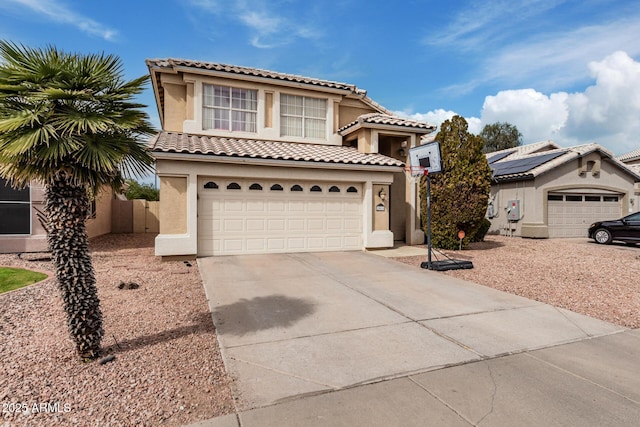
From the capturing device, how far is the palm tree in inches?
137

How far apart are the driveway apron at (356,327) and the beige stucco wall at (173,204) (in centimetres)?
246

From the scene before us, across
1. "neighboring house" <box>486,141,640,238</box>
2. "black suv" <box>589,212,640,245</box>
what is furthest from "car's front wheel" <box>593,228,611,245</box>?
"neighboring house" <box>486,141,640,238</box>

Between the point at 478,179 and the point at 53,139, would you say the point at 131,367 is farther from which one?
the point at 478,179

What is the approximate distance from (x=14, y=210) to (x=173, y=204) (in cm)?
588

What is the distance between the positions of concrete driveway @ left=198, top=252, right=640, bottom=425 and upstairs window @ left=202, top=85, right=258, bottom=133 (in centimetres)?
682

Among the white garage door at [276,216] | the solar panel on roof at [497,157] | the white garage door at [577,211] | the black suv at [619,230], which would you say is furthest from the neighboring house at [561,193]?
the white garage door at [276,216]

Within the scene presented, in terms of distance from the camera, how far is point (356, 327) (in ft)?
16.7

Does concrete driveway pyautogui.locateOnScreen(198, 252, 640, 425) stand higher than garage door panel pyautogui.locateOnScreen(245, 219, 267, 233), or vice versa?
garage door panel pyautogui.locateOnScreen(245, 219, 267, 233)

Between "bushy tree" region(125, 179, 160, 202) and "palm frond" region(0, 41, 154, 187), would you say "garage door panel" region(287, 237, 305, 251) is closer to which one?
"palm frond" region(0, 41, 154, 187)

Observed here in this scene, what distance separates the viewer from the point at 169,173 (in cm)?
997

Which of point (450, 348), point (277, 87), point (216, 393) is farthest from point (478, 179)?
point (216, 393)

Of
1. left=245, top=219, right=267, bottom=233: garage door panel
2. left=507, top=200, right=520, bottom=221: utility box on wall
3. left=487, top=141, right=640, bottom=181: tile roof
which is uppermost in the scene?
left=487, top=141, right=640, bottom=181: tile roof

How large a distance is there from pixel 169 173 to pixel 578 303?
408 inches

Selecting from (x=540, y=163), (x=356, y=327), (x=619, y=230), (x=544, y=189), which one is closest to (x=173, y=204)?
(x=356, y=327)
